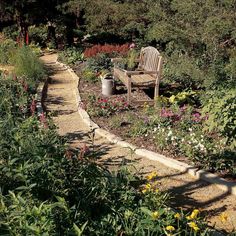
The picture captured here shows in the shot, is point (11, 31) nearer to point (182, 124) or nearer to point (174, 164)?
point (182, 124)

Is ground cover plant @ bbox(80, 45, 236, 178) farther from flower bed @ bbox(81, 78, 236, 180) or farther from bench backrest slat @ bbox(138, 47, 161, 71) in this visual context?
bench backrest slat @ bbox(138, 47, 161, 71)

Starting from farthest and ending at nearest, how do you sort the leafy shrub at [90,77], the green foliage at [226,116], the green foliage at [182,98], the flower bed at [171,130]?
the leafy shrub at [90,77] → the green foliage at [182,98] → the flower bed at [171,130] → the green foliage at [226,116]

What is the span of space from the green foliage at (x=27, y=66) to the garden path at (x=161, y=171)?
153 cm

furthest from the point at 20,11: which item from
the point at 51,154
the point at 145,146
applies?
the point at 51,154

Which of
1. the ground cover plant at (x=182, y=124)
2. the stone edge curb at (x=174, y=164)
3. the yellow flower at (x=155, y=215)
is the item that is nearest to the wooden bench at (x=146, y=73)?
the ground cover plant at (x=182, y=124)

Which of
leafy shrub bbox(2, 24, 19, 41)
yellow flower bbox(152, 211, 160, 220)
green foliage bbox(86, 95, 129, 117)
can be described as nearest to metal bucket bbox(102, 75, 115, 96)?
green foliage bbox(86, 95, 129, 117)

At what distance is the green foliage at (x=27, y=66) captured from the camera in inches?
415

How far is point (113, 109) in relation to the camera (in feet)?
27.1

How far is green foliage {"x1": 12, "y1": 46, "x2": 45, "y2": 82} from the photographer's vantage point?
10.5 m

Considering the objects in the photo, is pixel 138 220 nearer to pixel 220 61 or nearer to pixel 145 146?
pixel 145 146

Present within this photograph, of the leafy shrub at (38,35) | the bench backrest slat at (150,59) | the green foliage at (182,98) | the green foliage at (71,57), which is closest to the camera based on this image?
the green foliage at (182,98)

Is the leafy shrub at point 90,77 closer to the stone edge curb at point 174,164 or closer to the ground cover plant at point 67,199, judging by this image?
the stone edge curb at point 174,164

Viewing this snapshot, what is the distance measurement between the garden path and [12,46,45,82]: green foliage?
1.53 meters

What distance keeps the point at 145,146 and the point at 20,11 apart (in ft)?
40.0
